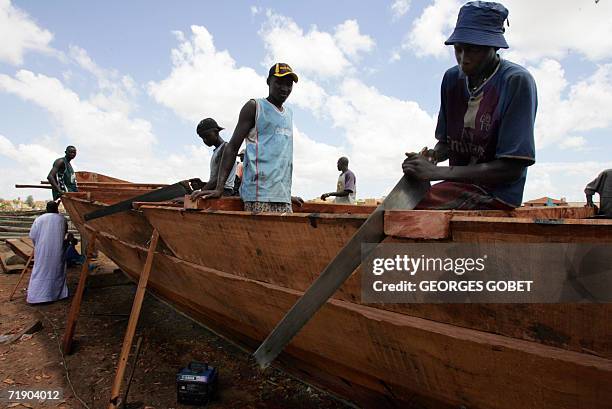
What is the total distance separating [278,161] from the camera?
9.92 feet

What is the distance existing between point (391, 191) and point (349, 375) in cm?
128

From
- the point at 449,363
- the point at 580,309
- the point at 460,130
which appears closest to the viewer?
the point at 580,309

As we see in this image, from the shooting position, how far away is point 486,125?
70.2 inches

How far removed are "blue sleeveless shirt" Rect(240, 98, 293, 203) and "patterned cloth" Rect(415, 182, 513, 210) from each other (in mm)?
1410

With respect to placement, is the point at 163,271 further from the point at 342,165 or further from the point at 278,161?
the point at 342,165

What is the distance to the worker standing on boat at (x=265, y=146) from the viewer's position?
9.60 feet

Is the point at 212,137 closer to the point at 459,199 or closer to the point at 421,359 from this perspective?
the point at 459,199

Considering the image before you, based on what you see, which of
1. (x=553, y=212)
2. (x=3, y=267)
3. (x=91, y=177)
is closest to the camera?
(x=553, y=212)

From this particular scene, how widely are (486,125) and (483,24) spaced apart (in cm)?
45

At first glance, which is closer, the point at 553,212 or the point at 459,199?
the point at 459,199

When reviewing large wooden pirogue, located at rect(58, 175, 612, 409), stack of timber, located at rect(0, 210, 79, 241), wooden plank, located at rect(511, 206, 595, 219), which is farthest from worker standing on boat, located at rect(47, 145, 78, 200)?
wooden plank, located at rect(511, 206, 595, 219)

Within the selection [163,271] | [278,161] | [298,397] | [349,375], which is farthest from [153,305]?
[349,375]

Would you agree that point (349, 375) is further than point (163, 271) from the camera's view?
No

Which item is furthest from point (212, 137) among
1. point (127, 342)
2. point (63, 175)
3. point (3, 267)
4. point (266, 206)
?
point (3, 267)
